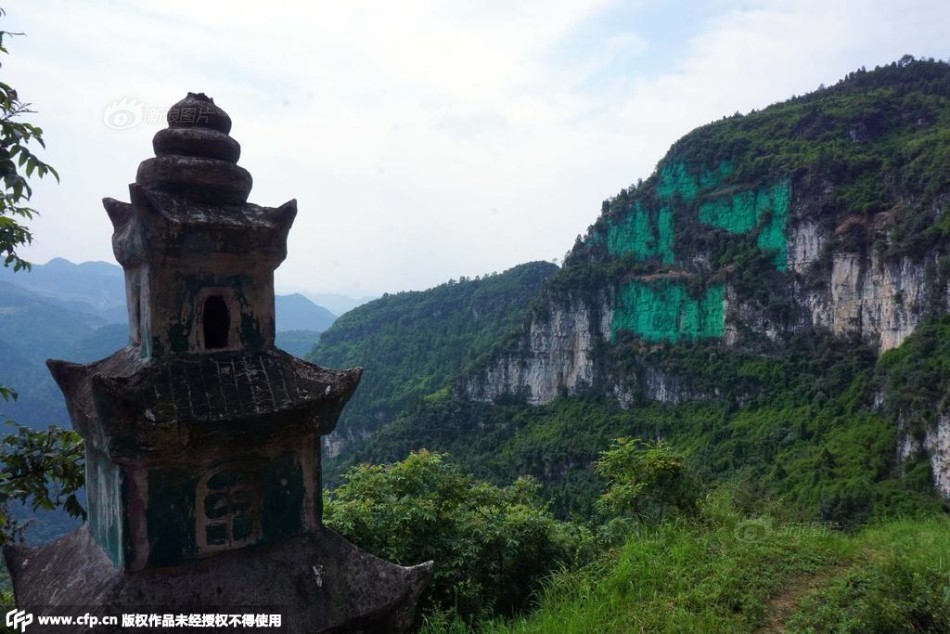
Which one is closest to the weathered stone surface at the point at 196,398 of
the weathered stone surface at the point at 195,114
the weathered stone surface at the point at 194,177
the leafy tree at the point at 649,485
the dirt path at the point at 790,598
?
the weathered stone surface at the point at 194,177

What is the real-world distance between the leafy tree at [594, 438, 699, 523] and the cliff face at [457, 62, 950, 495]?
24.0 metres

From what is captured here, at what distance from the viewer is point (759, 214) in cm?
4556

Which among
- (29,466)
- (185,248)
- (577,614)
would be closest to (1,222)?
(185,248)

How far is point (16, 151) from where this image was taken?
336cm

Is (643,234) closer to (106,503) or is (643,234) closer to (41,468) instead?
(41,468)

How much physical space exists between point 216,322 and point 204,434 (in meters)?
0.67

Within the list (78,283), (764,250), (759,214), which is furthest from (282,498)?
(78,283)

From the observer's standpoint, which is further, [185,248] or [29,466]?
[29,466]

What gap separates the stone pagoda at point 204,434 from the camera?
284 cm

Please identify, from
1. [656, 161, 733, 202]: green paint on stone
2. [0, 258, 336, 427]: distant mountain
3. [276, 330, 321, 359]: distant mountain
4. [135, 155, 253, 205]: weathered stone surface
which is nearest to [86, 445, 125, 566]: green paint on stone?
[135, 155, 253, 205]: weathered stone surface

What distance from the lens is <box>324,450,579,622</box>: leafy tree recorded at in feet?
19.3

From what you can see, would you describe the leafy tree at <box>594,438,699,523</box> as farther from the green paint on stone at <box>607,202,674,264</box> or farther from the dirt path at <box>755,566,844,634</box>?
the green paint on stone at <box>607,202,674,264</box>

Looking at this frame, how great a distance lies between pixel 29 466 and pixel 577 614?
3.88m

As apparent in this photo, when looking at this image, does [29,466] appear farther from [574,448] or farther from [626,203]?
[626,203]
